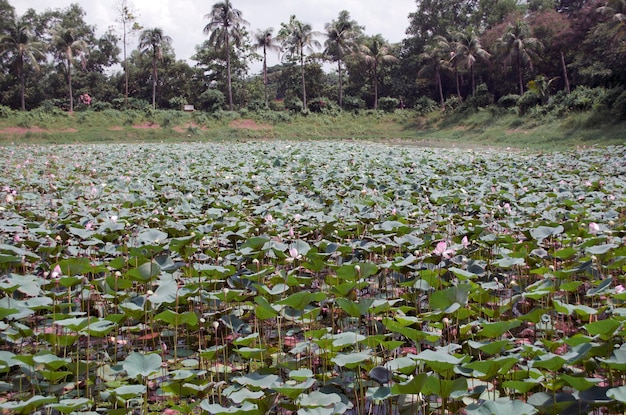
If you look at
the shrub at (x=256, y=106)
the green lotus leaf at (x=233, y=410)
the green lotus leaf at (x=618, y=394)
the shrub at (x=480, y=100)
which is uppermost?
the shrub at (x=256, y=106)

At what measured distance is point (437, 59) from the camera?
108 feet

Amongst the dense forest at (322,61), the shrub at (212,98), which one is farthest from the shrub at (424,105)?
the shrub at (212,98)

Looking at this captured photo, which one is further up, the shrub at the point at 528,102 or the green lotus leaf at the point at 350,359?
the shrub at the point at 528,102

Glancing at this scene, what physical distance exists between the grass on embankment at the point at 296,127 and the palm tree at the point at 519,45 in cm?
323

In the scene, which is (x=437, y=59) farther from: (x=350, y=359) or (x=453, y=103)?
(x=350, y=359)

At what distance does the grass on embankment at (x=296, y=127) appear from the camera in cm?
→ 2092

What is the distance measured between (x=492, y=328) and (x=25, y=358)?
1588 millimetres

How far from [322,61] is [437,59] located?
8421mm

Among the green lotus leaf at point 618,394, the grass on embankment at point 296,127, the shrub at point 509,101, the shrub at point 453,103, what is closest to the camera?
the green lotus leaf at point 618,394

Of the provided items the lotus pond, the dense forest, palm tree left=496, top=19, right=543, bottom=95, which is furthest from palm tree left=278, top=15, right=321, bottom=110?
the lotus pond

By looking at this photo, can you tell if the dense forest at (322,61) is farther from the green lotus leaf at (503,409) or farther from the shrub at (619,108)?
the green lotus leaf at (503,409)

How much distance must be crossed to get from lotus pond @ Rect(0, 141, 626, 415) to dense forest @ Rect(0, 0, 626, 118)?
74.4 ft

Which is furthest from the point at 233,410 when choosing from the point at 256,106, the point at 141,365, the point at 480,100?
the point at 256,106

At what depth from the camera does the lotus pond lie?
1.82m
